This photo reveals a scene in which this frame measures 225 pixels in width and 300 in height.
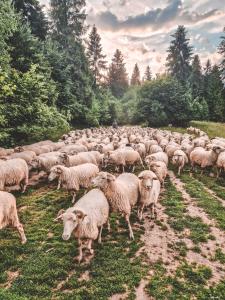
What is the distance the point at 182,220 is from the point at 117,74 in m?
98.8

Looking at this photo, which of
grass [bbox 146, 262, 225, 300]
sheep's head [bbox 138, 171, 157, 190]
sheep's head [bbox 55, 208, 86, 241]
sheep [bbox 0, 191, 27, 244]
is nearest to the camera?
grass [bbox 146, 262, 225, 300]

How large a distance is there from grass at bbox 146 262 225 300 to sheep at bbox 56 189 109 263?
1955 millimetres

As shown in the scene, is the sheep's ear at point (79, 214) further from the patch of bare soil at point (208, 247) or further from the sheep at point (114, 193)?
the patch of bare soil at point (208, 247)

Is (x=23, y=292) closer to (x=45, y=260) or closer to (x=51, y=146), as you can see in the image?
(x=45, y=260)

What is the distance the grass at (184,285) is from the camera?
6.67 metres

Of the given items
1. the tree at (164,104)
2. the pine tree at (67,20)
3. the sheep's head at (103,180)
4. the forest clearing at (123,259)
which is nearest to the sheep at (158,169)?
the forest clearing at (123,259)

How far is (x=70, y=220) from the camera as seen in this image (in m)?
7.38

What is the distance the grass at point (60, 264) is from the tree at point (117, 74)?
9724cm

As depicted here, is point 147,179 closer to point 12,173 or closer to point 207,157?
point 12,173

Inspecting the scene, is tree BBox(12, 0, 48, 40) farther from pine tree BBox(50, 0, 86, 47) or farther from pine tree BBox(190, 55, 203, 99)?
pine tree BBox(190, 55, 203, 99)

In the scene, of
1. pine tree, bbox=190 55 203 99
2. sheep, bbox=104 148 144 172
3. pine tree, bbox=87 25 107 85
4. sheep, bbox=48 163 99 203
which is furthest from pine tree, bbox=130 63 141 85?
sheep, bbox=48 163 99 203

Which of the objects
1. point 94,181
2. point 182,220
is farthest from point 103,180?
point 182,220

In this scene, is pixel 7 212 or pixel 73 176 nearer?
pixel 7 212

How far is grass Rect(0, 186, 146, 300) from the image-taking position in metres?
6.74
